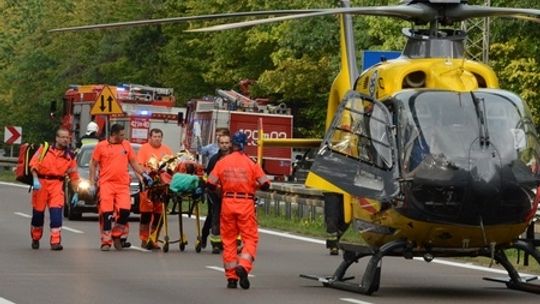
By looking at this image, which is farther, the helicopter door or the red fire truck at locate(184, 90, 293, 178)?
the red fire truck at locate(184, 90, 293, 178)

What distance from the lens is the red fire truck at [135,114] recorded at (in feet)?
171

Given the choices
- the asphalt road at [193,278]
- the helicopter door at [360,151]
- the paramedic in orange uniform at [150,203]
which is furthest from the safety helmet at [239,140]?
the paramedic in orange uniform at [150,203]

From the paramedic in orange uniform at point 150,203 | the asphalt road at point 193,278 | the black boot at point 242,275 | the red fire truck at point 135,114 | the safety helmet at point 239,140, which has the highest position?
the red fire truck at point 135,114

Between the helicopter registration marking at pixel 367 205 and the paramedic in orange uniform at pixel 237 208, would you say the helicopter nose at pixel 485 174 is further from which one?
the paramedic in orange uniform at pixel 237 208

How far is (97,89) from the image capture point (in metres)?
53.8

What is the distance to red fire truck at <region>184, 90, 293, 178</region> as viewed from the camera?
4878 centimetres

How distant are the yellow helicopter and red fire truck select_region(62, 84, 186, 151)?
32.8 m

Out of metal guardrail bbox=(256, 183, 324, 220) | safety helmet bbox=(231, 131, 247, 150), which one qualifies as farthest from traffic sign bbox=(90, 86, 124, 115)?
safety helmet bbox=(231, 131, 247, 150)

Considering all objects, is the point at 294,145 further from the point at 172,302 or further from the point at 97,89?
the point at 97,89

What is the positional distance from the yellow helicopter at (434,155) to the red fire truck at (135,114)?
3279 cm

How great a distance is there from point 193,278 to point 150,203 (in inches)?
200

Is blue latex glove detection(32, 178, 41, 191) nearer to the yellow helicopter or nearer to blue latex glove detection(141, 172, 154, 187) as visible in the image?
blue latex glove detection(141, 172, 154, 187)

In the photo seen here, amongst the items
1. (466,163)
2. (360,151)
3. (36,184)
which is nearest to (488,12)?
(466,163)

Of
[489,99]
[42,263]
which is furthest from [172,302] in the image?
[42,263]
